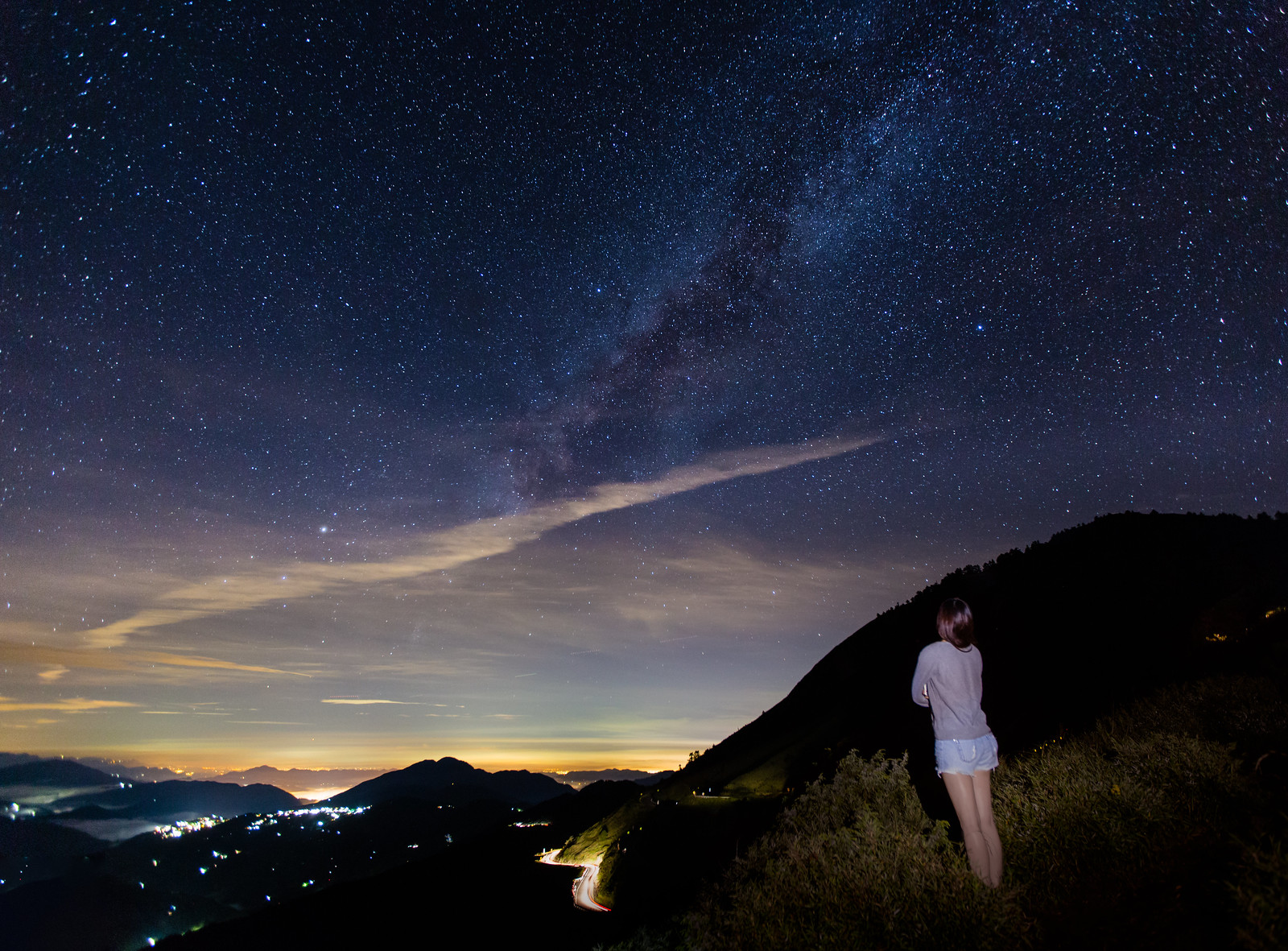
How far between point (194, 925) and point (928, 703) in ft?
767

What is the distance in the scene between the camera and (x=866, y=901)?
436cm

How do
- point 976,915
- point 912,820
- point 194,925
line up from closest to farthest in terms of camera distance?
point 976,915 < point 912,820 < point 194,925

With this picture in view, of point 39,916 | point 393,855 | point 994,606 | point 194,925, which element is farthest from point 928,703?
point 39,916

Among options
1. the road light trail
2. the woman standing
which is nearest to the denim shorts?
the woman standing

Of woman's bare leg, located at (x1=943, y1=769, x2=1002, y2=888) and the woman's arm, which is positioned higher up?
the woman's arm

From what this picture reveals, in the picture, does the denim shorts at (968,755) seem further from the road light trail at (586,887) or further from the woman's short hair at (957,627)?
the road light trail at (586,887)

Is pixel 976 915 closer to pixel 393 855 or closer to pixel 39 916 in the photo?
pixel 393 855

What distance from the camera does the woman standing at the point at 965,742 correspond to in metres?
4.45

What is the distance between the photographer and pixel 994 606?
1784 inches

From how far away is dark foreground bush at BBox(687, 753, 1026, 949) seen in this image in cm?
402

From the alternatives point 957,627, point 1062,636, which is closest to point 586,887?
point 1062,636

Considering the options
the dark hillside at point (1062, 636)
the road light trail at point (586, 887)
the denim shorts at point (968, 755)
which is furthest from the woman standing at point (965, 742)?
the road light trail at point (586, 887)

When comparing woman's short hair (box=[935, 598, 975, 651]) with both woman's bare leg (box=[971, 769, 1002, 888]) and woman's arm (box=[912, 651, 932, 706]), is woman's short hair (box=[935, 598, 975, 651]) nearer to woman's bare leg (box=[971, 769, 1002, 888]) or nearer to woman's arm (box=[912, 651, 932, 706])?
woman's arm (box=[912, 651, 932, 706])

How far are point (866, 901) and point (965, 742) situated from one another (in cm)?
124
